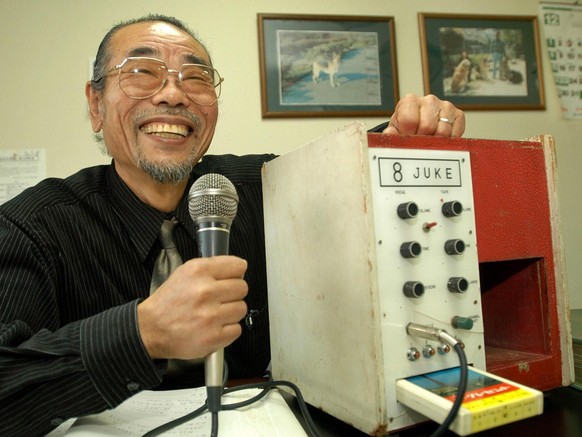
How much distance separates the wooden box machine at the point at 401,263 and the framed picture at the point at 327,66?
78 cm

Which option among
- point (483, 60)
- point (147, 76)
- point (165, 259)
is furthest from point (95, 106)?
point (483, 60)

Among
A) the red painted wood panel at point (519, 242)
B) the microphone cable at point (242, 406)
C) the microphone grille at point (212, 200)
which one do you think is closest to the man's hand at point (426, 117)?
the red painted wood panel at point (519, 242)

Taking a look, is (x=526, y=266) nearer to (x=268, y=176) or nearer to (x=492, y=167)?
(x=492, y=167)

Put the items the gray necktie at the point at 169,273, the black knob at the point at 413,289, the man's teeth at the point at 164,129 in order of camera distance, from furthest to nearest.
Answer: the man's teeth at the point at 164,129
the gray necktie at the point at 169,273
the black knob at the point at 413,289

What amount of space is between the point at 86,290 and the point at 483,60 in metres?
1.49

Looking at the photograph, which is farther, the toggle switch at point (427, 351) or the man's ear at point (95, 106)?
the man's ear at point (95, 106)

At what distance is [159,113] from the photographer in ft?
3.07

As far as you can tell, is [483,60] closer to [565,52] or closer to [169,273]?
[565,52]

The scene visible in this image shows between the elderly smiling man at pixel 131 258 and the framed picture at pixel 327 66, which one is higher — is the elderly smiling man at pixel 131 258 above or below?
below

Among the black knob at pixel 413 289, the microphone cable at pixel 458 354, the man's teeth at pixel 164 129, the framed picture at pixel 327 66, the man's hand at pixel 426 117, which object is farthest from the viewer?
the framed picture at pixel 327 66

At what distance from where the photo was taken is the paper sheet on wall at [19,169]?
1315 mm

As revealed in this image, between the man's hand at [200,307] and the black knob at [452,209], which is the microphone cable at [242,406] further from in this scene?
the black knob at [452,209]

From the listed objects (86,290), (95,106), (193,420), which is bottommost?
(193,420)

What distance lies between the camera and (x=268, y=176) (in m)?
0.73
